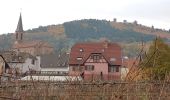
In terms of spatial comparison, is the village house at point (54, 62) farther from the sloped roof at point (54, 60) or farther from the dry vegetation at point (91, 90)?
the dry vegetation at point (91, 90)

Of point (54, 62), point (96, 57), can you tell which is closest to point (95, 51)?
point (96, 57)

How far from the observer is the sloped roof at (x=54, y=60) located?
79312 mm

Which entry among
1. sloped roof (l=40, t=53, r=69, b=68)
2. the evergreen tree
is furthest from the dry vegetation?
sloped roof (l=40, t=53, r=69, b=68)

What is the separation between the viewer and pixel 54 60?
83875 mm

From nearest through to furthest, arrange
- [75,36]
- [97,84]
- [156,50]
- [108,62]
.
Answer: [156,50] < [97,84] < [108,62] < [75,36]

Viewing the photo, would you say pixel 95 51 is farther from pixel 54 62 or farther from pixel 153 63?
pixel 153 63

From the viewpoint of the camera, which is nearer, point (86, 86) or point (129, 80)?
point (129, 80)

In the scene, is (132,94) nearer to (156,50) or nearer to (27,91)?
(156,50)

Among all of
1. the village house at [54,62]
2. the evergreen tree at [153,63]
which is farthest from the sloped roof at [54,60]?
the evergreen tree at [153,63]

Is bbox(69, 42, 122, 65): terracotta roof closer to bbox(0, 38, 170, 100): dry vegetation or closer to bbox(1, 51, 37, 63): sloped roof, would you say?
bbox(1, 51, 37, 63): sloped roof

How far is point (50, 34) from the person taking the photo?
19012 cm

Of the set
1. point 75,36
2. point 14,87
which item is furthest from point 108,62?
point 75,36

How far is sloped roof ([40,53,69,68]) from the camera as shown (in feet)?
260

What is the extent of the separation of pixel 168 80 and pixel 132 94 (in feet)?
2.07
